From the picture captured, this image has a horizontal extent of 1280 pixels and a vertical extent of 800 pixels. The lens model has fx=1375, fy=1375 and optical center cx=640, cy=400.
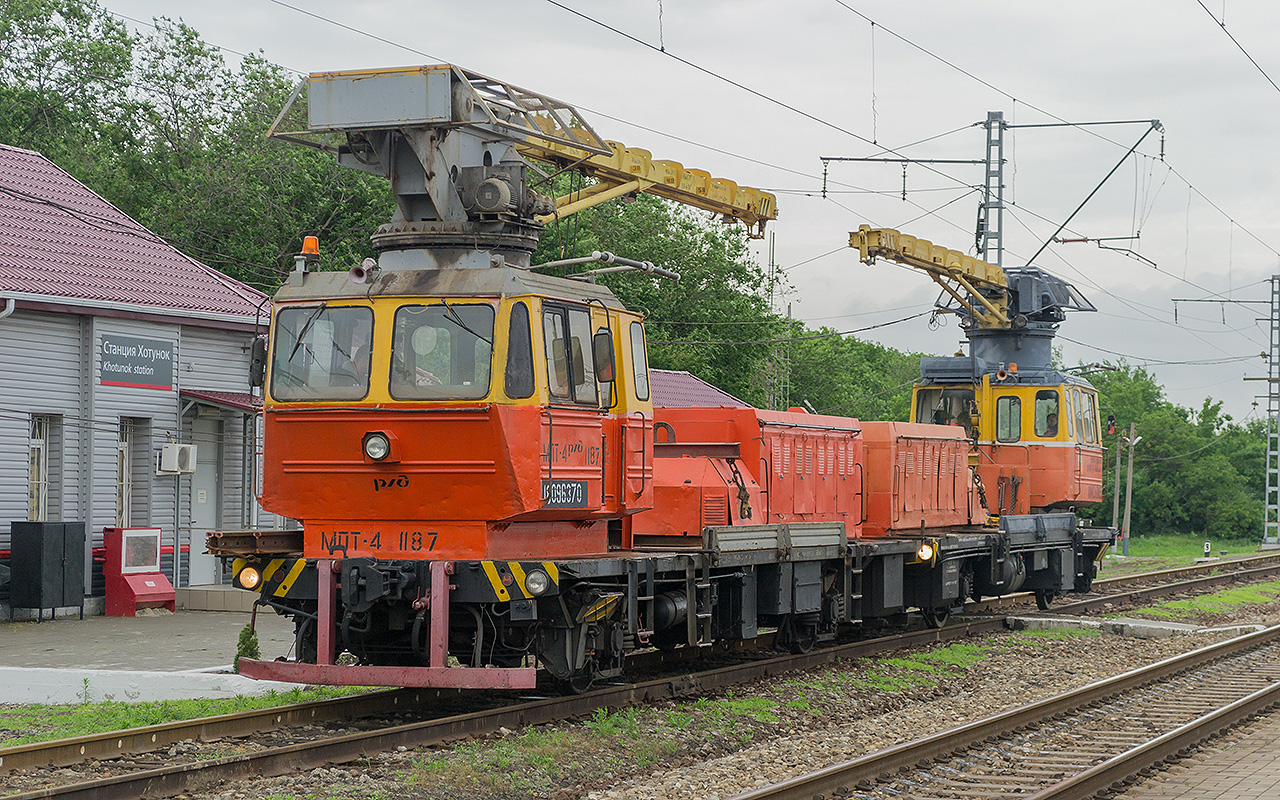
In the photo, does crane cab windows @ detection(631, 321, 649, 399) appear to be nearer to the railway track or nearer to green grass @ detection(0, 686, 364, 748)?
the railway track

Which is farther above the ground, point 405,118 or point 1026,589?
point 405,118

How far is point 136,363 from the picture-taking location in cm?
2100

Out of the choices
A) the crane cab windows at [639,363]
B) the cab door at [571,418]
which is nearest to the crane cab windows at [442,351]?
the cab door at [571,418]

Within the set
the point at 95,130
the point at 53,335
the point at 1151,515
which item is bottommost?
the point at 1151,515

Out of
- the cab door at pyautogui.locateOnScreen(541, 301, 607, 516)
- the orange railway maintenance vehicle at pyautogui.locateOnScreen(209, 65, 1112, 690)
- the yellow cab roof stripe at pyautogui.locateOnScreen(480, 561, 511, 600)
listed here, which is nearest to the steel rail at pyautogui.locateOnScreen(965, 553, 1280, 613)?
the orange railway maintenance vehicle at pyautogui.locateOnScreen(209, 65, 1112, 690)

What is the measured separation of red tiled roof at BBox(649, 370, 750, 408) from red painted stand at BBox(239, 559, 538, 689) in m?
24.6

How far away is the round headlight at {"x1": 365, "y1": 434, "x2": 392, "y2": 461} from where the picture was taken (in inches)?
424

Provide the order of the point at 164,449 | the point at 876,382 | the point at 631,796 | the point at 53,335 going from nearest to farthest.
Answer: the point at 631,796 < the point at 53,335 < the point at 164,449 < the point at 876,382

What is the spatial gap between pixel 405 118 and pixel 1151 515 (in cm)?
6923

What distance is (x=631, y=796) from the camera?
902 centimetres

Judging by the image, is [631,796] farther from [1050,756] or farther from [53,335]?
[53,335]

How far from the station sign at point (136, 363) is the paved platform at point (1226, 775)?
16022 millimetres

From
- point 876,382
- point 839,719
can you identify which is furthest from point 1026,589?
point 876,382

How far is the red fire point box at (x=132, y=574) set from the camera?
19812mm
